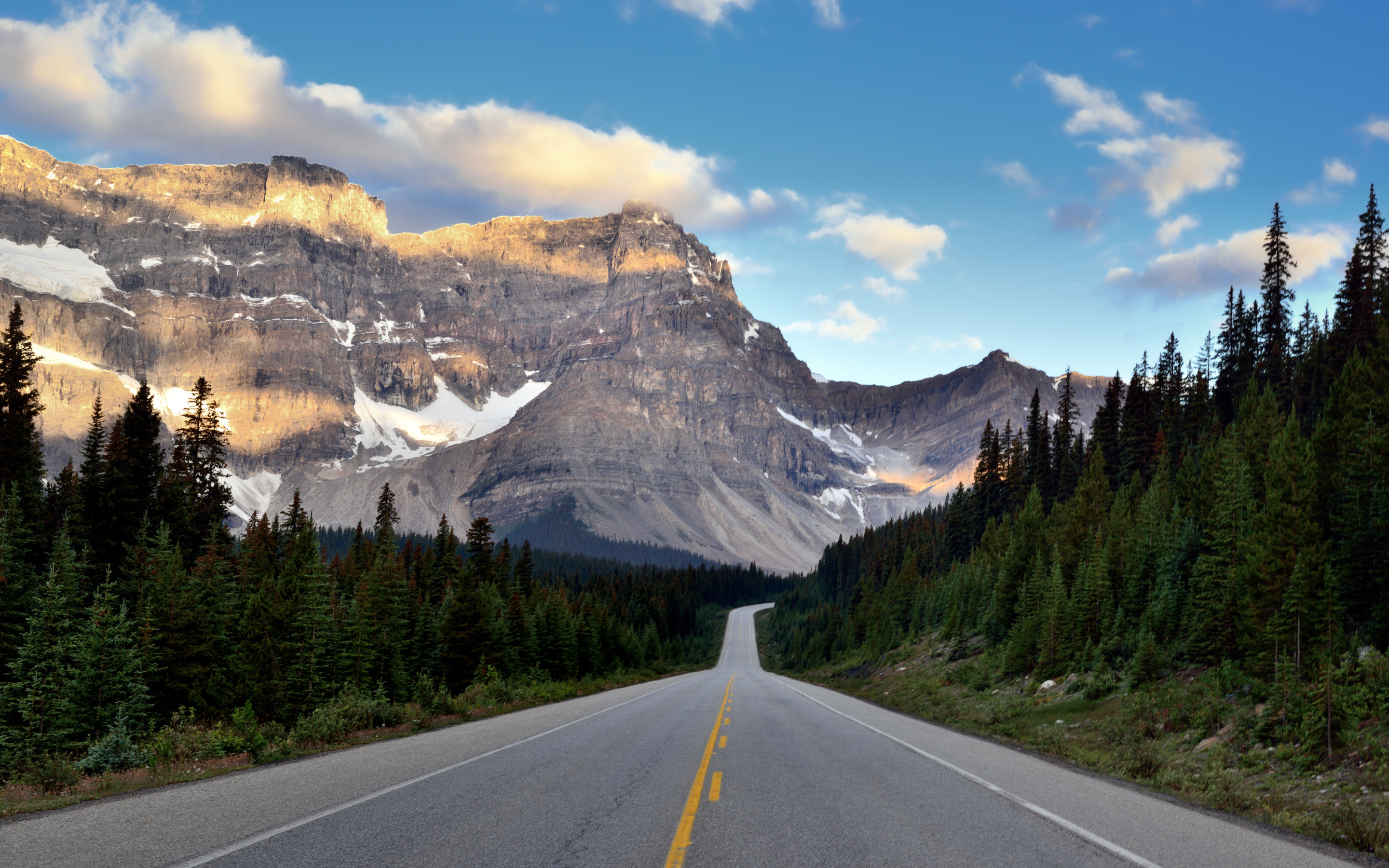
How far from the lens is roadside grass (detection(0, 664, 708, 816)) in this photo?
11.5 m

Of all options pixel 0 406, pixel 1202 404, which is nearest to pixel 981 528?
pixel 1202 404

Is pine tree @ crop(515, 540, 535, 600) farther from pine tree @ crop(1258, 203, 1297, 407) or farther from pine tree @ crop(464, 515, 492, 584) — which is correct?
pine tree @ crop(1258, 203, 1297, 407)

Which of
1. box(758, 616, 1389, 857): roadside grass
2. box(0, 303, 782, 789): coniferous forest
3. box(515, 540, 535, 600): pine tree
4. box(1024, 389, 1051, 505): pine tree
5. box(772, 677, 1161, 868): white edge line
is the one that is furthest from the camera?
box(1024, 389, 1051, 505): pine tree

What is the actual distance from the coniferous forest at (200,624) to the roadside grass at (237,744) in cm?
8

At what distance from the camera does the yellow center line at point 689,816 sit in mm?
7582

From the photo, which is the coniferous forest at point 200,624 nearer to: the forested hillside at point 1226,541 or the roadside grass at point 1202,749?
the roadside grass at point 1202,749

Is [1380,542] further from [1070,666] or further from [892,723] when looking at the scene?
[892,723]

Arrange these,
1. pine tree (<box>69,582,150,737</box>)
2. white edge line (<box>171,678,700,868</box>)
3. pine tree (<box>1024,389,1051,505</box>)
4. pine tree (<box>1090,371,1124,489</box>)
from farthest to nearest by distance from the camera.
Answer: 1. pine tree (<box>1024,389,1051,505</box>)
2. pine tree (<box>1090,371,1124,489</box>)
3. pine tree (<box>69,582,150,737</box>)
4. white edge line (<box>171,678,700,868</box>)

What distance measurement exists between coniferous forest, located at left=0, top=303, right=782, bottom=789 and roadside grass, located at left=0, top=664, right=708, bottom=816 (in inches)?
3.3

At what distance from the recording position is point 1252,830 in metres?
9.83

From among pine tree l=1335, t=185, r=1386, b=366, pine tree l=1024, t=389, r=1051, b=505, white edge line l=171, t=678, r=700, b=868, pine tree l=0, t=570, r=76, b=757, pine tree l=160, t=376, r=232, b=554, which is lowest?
pine tree l=0, t=570, r=76, b=757

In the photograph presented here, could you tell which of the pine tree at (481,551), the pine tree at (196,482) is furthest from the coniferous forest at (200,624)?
the pine tree at (481,551)

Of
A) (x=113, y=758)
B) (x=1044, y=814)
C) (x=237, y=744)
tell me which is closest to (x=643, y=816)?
(x=1044, y=814)

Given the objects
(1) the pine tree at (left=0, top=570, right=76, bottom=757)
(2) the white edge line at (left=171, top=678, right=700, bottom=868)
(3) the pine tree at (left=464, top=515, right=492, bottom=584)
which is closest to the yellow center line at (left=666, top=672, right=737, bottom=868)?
(2) the white edge line at (left=171, top=678, right=700, bottom=868)
